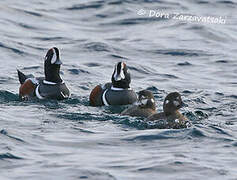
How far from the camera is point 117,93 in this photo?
15883 millimetres

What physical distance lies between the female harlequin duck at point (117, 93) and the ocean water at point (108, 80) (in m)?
0.26

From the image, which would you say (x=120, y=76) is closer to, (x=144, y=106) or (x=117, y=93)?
(x=117, y=93)

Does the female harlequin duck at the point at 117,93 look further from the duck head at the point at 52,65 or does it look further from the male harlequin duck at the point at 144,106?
the male harlequin duck at the point at 144,106

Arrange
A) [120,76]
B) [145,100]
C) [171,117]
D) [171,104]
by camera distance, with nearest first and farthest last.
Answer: [171,117]
[171,104]
[145,100]
[120,76]

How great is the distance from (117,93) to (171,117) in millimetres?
2629

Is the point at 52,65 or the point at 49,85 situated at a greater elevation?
the point at 52,65

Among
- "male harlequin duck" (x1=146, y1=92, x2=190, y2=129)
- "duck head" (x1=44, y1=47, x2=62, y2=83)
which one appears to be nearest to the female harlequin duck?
"duck head" (x1=44, y1=47, x2=62, y2=83)

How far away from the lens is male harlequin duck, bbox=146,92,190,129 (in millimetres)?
13305

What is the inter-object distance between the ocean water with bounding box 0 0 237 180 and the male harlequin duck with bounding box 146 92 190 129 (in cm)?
19

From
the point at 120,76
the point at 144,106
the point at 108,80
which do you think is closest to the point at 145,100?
the point at 144,106

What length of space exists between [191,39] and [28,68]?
5369 millimetres

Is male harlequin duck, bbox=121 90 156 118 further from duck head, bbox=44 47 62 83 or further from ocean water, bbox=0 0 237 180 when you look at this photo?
duck head, bbox=44 47 62 83

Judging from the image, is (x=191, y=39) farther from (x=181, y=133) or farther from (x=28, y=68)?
(x=181, y=133)

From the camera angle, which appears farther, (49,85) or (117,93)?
(49,85)
